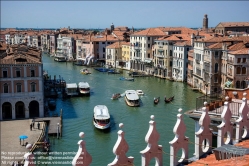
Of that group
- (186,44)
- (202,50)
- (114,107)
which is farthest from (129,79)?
(114,107)

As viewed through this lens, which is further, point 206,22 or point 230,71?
point 206,22

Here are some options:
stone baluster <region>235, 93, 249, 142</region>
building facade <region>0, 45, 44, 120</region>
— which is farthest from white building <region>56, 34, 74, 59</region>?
stone baluster <region>235, 93, 249, 142</region>

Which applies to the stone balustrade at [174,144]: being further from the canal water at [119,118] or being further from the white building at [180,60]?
the white building at [180,60]

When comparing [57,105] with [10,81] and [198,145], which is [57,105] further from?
[198,145]

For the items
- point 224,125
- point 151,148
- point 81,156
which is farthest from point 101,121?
point 81,156

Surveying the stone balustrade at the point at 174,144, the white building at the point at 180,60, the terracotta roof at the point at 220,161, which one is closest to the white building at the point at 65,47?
the white building at the point at 180,60

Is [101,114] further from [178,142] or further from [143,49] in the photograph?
[143,49]

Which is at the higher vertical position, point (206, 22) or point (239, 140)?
point (206, 22)
